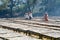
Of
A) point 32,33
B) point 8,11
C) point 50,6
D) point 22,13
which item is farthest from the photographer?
point 50,6

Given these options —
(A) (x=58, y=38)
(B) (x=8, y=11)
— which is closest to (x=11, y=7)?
(B) (x=8, y=11)

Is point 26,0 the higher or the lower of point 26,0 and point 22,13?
the higher

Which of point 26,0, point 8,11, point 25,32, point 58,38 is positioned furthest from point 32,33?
point 26,0

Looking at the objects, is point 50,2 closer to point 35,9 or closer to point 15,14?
point 35,9

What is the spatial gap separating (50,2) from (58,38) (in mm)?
20694

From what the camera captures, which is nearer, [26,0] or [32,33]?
[32,33]

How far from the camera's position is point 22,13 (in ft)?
75.7

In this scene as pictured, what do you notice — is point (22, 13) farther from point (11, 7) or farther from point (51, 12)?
point (51, 12)

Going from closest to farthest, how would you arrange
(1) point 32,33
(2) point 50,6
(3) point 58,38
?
(3) point 58,38
(1) point 32,33
(2) point 50,6

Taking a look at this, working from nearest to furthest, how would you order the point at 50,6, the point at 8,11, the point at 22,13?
the point at 8,11, the point at 22,13, the point at 50,6

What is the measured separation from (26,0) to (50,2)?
393 cm

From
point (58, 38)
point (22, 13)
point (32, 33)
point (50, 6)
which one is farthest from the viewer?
point (50, 6)

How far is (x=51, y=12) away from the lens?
25.5 m

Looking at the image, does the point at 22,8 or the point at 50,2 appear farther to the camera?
the point at 50,2
